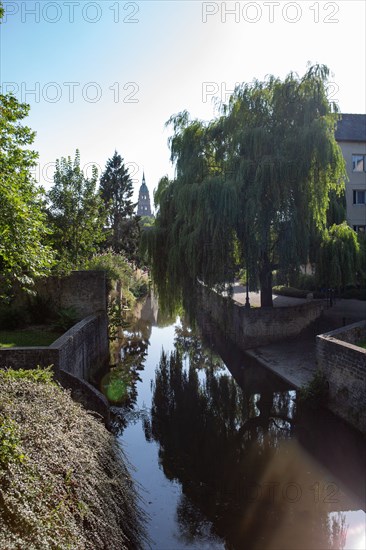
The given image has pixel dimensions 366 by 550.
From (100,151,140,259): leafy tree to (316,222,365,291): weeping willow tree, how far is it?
24481 millimetres

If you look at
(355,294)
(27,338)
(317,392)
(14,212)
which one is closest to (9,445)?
(14,212)

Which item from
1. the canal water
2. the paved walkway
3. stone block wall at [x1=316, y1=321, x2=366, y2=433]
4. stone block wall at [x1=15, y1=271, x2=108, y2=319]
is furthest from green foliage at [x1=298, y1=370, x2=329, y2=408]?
stone block wall at [x1=15, y1=271, x2=108, y2=319]

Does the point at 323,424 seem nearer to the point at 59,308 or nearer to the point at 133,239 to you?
the point at 59,308

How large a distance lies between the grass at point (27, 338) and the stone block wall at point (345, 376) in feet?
24.3

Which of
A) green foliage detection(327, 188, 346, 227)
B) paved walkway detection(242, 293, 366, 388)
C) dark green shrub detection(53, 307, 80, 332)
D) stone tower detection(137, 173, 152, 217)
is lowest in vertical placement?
paved walkway detection(242, 293, 366, 388)

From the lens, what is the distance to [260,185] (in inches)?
603

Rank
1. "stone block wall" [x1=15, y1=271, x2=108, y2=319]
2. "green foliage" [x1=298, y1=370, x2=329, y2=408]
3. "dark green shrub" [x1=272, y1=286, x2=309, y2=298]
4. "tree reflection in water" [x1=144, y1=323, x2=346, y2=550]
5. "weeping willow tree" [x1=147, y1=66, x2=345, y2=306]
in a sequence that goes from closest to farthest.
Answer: "tree reflection in water" [x1=144, y1=323, x2=346, y2=550]
"green foliage" [x1=298, y1=370, x2=329, y2=408]
"stone block wall" [x1=15, y1=271, x2=108, y2=319]
"weeping willow tree" [x1=147, y1=66, x2=345, y2=306]
"dark green shrub" [x1=272, y1=286, x2=309, y2=298]

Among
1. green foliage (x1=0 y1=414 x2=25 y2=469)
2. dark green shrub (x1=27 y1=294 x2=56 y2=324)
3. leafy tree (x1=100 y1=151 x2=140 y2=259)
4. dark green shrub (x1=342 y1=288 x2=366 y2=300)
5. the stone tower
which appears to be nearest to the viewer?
green foliage (x1=0 y1=414 x2=25 y2=469)

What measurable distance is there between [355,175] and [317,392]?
79.6 ft

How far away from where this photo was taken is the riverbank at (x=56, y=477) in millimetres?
3625

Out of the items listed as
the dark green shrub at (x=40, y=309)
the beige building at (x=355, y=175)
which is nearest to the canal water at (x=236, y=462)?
the dark green shrub at (x=40, y=309)

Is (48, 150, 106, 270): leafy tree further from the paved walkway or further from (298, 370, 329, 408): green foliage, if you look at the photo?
(298, 370, 329, 408): green foliage

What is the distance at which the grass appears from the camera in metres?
11.5

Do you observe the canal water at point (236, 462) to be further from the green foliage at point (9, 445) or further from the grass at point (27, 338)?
the green foliage at point (9, 445)
